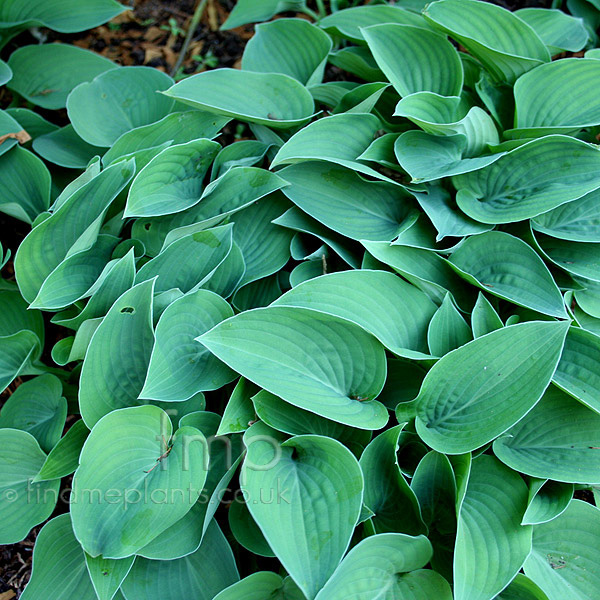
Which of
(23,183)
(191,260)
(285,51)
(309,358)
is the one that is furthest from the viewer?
(285,51)

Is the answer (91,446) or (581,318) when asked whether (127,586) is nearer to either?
(91,446)

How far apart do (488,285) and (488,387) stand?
0.34 m

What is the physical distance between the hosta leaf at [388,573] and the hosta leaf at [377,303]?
0.43 metres

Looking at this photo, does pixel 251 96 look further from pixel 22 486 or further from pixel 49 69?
pixel 22 486

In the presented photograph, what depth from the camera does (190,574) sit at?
147 cm

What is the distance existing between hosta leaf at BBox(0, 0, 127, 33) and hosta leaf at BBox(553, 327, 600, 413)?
78.2 inches

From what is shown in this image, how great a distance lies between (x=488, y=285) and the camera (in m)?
1.61

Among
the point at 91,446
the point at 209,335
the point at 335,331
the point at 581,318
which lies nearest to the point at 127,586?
the point at 91,446

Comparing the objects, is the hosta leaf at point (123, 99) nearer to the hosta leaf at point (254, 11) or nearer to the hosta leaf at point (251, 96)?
the hosta leaf at point (251, 96)

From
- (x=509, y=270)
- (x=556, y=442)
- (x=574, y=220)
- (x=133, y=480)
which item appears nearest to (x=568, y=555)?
(x=556, y=442)

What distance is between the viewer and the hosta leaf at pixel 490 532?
4.18 feet

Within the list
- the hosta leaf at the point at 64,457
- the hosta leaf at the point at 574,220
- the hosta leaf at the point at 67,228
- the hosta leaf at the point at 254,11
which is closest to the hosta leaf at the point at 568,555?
the hosta leaf at the point at 574,220

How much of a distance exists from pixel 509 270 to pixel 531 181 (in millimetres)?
281

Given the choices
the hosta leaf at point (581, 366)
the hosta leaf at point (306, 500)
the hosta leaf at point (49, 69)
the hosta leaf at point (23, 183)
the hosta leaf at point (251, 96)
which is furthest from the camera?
the hosta leaf at point (49, 69)
